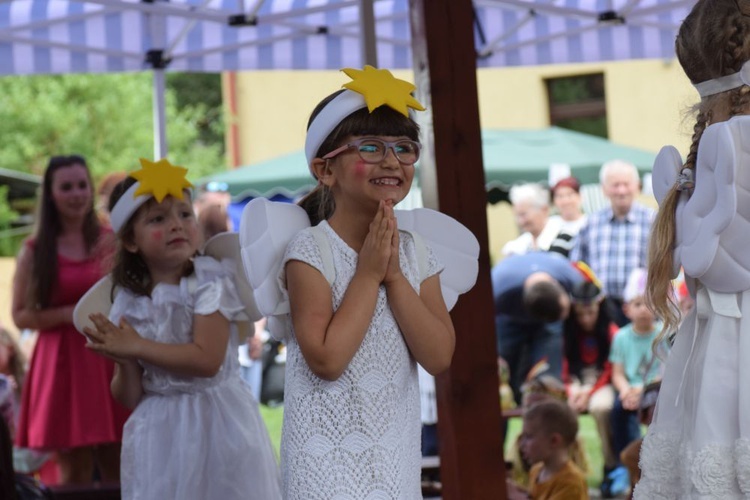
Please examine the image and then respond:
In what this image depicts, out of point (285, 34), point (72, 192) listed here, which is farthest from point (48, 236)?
point (285, 34)

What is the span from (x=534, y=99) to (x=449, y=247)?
51.5 ft

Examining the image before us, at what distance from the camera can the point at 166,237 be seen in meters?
3.75

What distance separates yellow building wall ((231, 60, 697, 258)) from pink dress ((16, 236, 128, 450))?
1102 cm

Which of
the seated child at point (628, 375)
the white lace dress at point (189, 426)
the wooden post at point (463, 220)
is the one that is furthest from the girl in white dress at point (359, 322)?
the seated child at point (628, 375)

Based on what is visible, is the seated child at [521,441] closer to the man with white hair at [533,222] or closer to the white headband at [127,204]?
the man with white hair at [533,222]

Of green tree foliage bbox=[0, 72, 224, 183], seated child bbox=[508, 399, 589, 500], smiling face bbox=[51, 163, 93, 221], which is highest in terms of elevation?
green tree foliage bbox=[0, 72, 224, 183]

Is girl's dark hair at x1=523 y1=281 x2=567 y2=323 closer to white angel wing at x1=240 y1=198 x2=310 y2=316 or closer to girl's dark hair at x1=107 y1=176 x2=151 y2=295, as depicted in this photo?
girl's dark hair at x1=107 y1=176 x2=151 y2=295

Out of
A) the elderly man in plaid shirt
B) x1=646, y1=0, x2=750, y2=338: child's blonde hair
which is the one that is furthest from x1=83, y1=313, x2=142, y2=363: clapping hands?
the elderly man in plaid shirt

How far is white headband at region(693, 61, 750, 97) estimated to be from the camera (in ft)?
8.58

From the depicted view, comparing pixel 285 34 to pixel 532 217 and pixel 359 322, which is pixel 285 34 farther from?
pixel 359 322

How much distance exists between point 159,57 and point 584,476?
360 cm

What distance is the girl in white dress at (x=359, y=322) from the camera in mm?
2645

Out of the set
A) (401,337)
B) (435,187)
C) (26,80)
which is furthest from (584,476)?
(26,80)

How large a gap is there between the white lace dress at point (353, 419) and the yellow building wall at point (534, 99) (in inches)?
528
